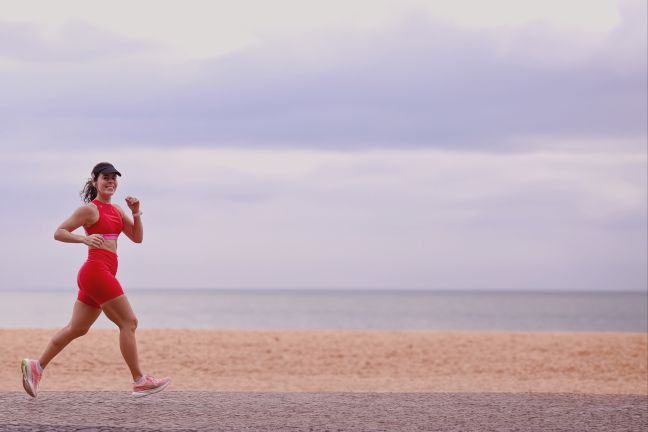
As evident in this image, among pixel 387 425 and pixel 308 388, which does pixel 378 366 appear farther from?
pixel 387 425

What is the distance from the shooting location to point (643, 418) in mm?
8875

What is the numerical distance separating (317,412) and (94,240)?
105 inches

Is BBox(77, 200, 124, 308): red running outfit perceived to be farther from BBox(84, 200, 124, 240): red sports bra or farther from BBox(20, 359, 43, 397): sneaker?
BBox(20, 359, 43, 397): sneaker

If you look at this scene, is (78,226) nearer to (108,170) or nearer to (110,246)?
(110,246)

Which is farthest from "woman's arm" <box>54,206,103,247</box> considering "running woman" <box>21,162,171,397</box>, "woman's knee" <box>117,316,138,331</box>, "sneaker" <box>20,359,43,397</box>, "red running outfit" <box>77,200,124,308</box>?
"sneaker" <box>20,359,43,397</box>

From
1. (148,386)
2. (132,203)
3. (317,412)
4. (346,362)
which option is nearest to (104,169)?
(132,203)

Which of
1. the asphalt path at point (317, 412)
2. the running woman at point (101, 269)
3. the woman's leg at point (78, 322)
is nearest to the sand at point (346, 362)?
the asphalt path at point (317, 412)

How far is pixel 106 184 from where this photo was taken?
8.67 metres

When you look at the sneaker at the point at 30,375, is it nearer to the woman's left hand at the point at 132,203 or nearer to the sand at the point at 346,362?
the woman's left hand at the point at 132,203

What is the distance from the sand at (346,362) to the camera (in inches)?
608

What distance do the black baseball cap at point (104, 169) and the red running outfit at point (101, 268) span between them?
0.29m

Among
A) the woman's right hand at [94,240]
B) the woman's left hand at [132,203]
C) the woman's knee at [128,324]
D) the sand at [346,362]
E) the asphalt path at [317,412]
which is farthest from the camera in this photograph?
the sand at [346,362]

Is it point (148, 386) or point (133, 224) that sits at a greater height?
point (133, 224)

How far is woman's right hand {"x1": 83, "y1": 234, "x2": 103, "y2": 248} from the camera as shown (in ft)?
27.6
